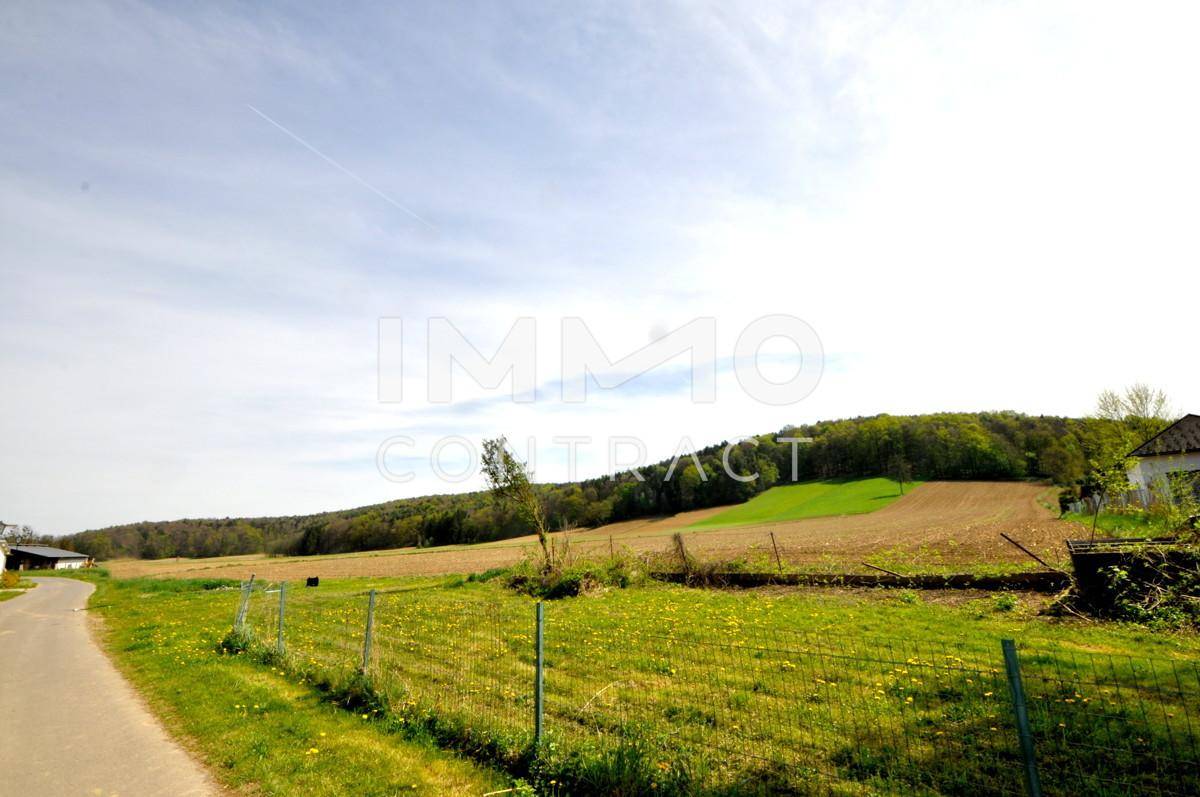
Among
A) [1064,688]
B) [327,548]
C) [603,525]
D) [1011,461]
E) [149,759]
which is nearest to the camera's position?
[149,759]

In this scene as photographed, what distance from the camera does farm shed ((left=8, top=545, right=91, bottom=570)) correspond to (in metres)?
88.8

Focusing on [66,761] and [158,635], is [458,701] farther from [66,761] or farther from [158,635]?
[158,635]

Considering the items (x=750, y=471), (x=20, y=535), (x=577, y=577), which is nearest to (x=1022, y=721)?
(x=577, y=577)

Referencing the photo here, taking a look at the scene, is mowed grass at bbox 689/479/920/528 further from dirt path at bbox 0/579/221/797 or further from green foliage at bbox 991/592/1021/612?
dirt path at bbox 0/579/221/797

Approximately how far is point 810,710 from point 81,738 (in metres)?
9.58

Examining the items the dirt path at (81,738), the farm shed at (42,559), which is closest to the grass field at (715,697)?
the dirt path at (81,738)

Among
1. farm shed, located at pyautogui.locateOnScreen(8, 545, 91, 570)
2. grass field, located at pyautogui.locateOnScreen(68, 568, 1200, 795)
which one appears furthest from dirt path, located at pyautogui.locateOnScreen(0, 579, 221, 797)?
farm shed, located at pyautogui.locateOnScreen(8, 545, 91, 570)

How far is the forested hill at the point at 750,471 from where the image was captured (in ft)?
255

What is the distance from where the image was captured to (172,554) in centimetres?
13388

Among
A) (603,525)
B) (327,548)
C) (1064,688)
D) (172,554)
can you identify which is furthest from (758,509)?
(172,554)

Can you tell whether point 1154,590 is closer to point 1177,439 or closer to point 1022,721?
point 1022,721

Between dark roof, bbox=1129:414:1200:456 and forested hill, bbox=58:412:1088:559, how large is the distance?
13118mm

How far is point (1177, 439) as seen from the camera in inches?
1479

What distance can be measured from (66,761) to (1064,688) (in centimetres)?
1251
